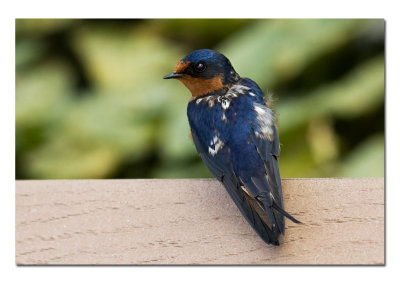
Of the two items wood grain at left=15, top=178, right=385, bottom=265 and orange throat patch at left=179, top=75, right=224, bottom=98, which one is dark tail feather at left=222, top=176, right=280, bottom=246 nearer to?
wood grain at left=15, top=178, right=385, bottom=265

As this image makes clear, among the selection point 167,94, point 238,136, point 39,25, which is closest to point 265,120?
point 238,136

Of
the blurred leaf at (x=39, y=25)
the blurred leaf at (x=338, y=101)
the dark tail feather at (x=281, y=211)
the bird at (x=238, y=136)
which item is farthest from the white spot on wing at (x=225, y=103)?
the blurred leaf at (x=39, y=25)

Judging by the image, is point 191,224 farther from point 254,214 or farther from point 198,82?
point 198,82

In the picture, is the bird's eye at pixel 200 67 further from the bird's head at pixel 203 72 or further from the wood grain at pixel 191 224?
the wood grain at pixel 191 224

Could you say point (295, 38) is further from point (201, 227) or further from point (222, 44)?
point (201, 227)

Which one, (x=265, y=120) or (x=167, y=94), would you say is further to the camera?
(x=167, y=94)
